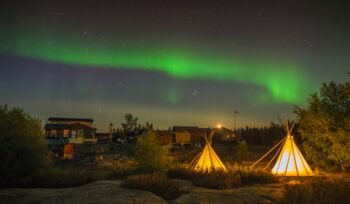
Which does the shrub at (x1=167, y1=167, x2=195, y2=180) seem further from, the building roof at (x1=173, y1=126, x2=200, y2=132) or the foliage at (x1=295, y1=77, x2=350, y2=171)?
the building roof at (x1=173, y1=126, x2=200, y2=132)

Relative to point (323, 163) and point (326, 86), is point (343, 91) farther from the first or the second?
point (323, 163)

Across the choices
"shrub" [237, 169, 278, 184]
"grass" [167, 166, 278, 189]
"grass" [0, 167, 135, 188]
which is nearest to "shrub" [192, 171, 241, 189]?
"grass" [167, 166, 278, 189]

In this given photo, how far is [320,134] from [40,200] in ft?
55.5

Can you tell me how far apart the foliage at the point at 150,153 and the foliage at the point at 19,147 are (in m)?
4.50

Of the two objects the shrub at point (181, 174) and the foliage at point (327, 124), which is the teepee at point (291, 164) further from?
the shrub at point (181, 174)

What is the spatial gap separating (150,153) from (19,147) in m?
6.07

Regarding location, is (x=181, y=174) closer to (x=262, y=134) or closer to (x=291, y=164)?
(x=291, y=164)

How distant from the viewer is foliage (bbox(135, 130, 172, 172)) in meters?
16.2

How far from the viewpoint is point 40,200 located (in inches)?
356

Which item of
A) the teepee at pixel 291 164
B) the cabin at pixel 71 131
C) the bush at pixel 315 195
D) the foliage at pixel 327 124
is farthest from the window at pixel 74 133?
the bush at pixel 315 195


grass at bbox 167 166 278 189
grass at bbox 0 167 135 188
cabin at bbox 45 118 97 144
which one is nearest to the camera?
grass at bbox 167 166 278 189

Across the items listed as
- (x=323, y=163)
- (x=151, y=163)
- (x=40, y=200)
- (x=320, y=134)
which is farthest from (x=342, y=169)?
(x=40, y=200)

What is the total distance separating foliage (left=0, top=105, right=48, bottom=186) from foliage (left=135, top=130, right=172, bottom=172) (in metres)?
4.50

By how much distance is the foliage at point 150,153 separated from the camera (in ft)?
53.0
